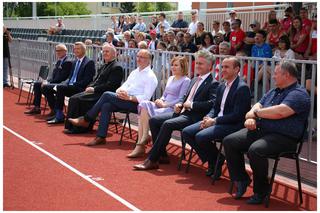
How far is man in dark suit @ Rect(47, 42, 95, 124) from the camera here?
959 centimetres

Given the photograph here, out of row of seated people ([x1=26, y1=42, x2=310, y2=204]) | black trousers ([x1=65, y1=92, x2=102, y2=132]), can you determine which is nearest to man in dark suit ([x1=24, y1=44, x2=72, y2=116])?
row of seated people ([x1=26, y1=42, x2=310, y2=204])

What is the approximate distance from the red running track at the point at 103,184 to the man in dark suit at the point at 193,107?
23 centimetres

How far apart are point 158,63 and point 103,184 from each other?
3429 mm

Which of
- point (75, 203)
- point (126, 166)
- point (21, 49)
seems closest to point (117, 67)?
point (126, 166)

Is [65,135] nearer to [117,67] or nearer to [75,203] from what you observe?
[117,67]

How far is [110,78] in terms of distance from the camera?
8.70 metres

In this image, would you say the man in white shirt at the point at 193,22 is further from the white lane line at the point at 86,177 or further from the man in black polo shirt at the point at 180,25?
the white lane line at the point at 86,177

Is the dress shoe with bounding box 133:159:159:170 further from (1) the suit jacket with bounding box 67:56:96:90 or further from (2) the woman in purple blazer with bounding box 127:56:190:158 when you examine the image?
(1) the suit jacket with bounding box 67:56:96:90

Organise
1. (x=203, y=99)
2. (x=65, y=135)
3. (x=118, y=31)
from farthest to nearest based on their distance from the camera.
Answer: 1. (x=118, y=31)
2. (x=65, y=135)
3. (x=203, y=99)

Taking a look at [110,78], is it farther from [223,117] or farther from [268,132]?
[268,132]

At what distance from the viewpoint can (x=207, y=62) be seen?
6551mm

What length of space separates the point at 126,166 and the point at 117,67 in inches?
98.5

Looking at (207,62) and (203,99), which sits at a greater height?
(207,62)

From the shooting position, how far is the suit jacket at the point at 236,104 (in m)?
5.79
